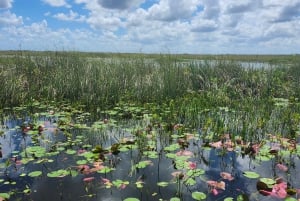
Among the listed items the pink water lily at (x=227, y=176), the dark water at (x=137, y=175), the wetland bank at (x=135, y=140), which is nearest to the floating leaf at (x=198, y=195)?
the wetland bank at (x=135, y=140)

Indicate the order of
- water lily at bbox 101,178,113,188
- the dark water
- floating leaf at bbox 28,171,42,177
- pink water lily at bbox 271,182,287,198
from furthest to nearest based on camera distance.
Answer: floating leaf at bbox 28,171,42,177, water lily at bbox 101,178,113,188, the dark water, pink water lily at bbox 271,182,287,198

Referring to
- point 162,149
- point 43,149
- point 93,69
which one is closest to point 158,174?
point 162,149

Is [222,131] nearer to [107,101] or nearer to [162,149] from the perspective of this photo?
[162,149]

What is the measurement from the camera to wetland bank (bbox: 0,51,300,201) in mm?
4113

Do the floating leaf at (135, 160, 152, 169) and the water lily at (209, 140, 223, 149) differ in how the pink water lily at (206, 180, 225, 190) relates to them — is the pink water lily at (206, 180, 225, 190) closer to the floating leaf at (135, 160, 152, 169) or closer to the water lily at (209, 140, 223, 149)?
the floating leaf at (135, 160, 152, 169)

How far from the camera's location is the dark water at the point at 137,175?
3.96 metres

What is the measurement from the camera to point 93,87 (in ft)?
31.9

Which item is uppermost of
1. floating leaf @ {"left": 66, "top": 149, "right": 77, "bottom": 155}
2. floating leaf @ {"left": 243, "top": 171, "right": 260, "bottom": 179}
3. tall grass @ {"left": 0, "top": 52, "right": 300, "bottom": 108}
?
tall grass @ {"left": 0, "top": 52, "right": 300, "bottom": 108}

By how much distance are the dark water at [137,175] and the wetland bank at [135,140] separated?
0.6 inches

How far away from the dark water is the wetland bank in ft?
0.05

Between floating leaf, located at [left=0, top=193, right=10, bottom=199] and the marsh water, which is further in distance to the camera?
the marsh water

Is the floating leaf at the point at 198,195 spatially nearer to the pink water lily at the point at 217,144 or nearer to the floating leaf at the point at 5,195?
the pink water lily at the point at 217,144

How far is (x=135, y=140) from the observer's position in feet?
18.2

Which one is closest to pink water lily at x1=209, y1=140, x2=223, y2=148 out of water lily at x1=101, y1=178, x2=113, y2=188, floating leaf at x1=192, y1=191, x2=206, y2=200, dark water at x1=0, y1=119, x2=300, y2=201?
dark water at x1=0, y1=119, x2=300, y2=201
